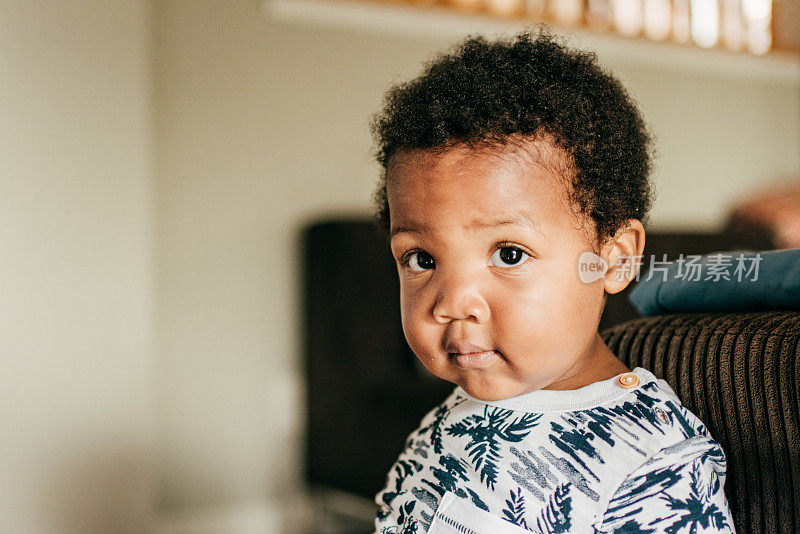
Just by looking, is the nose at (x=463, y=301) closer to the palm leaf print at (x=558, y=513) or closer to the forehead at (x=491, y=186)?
the forehead at (x=491, y=186)

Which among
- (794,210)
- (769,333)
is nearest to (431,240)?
(769,333)

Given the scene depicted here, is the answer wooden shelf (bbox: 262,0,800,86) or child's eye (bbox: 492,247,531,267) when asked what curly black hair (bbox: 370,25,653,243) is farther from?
wooden shelf (bbox: 262,0,800,86)

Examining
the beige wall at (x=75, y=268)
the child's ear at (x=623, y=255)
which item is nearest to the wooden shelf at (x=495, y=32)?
the beige wall at (x=75, y=268)

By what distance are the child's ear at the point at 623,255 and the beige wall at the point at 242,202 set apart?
1.58 metres

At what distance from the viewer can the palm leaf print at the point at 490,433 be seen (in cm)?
69

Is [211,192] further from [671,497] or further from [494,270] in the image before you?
[671,497]

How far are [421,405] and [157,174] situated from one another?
38.6 inches

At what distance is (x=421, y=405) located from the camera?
6.03ft

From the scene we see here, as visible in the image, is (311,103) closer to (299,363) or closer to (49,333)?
(299,363)

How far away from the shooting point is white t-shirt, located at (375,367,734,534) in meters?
0.61

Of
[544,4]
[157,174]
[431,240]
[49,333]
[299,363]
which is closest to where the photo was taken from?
[431,240]

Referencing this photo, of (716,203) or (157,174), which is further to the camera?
(716,203)

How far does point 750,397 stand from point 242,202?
1715 mm

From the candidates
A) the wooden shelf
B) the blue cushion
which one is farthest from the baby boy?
the wooden shelf
